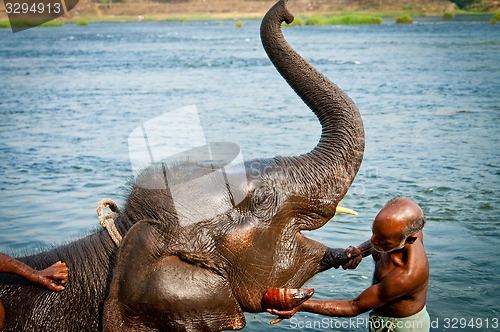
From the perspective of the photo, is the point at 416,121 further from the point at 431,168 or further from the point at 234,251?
the point at 234,251

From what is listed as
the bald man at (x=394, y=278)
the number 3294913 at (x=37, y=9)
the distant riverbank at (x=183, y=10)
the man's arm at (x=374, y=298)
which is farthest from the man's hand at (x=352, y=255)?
the distant riverbank at (x=183, y=10)

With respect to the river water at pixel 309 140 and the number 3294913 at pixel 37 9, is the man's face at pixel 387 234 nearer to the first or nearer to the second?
the river water at pixel 309 140

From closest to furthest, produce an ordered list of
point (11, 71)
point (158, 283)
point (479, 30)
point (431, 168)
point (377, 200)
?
point (158, 283) < point (377, 200) < point (431, 168) < point (11, 71) < point (479, 30)

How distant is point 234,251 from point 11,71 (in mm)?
35949

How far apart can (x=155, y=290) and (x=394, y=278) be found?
1.60 m

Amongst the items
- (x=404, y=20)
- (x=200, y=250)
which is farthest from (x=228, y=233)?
(x=404, y=20)

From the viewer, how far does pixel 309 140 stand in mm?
16594

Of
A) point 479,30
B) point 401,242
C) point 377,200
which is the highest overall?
point 401,242

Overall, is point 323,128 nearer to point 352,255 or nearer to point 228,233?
point 352,255

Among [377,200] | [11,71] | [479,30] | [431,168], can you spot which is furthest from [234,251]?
[479,30]

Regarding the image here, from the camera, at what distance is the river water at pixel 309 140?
8.73 meters

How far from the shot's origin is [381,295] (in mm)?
4711

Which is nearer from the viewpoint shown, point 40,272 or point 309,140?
point 40,272

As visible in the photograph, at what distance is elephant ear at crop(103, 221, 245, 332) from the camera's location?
12.0ft
